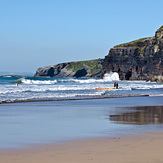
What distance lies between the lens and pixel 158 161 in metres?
8.75

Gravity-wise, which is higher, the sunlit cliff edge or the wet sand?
the sunlit cliff edge

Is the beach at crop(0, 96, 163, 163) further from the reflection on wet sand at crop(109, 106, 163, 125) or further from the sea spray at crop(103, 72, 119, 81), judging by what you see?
the sea spray at crop(103, 72, 119, 81)

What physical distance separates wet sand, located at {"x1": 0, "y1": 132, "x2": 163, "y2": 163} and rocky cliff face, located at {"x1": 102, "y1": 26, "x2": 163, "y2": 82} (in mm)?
112848

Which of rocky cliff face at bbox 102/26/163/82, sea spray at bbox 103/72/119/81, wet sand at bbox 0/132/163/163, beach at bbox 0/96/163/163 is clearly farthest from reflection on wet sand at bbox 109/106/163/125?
sea spray at bbox 103/72/119/81

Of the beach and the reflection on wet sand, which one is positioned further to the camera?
the reflection on wet sand

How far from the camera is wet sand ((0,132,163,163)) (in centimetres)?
899

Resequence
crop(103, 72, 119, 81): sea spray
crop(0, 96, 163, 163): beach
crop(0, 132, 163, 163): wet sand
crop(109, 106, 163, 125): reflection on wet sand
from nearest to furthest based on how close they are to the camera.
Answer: crop(0, 132, 163, 163): wet sand, crop(0, 96, 163, 163): beach, crop(109, 106, 163, 125): reflection on wet sand, crop(103, 72, 119, 81): sea spray

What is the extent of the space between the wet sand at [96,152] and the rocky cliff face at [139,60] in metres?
113

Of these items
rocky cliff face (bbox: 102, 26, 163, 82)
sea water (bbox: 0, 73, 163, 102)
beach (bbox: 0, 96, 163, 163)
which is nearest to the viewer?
beach (bbox: 0, 96, 163, 163)

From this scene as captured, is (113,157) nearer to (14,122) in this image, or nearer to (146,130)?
(146,130)

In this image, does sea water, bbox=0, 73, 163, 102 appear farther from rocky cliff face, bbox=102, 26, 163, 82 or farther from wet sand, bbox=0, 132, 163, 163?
rocky cliff face, bbox=102, 26, 163, 82

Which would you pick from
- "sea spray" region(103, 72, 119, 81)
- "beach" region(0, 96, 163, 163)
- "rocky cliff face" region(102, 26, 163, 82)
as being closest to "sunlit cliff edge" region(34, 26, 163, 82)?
"rocky cliff face" region(102, 26, 163, 82)

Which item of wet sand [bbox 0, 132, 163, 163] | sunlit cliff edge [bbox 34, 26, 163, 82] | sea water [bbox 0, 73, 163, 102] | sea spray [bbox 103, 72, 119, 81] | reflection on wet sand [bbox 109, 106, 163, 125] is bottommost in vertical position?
wet sand [bbox 0, 132, 163, 163]

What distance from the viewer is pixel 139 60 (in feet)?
499
